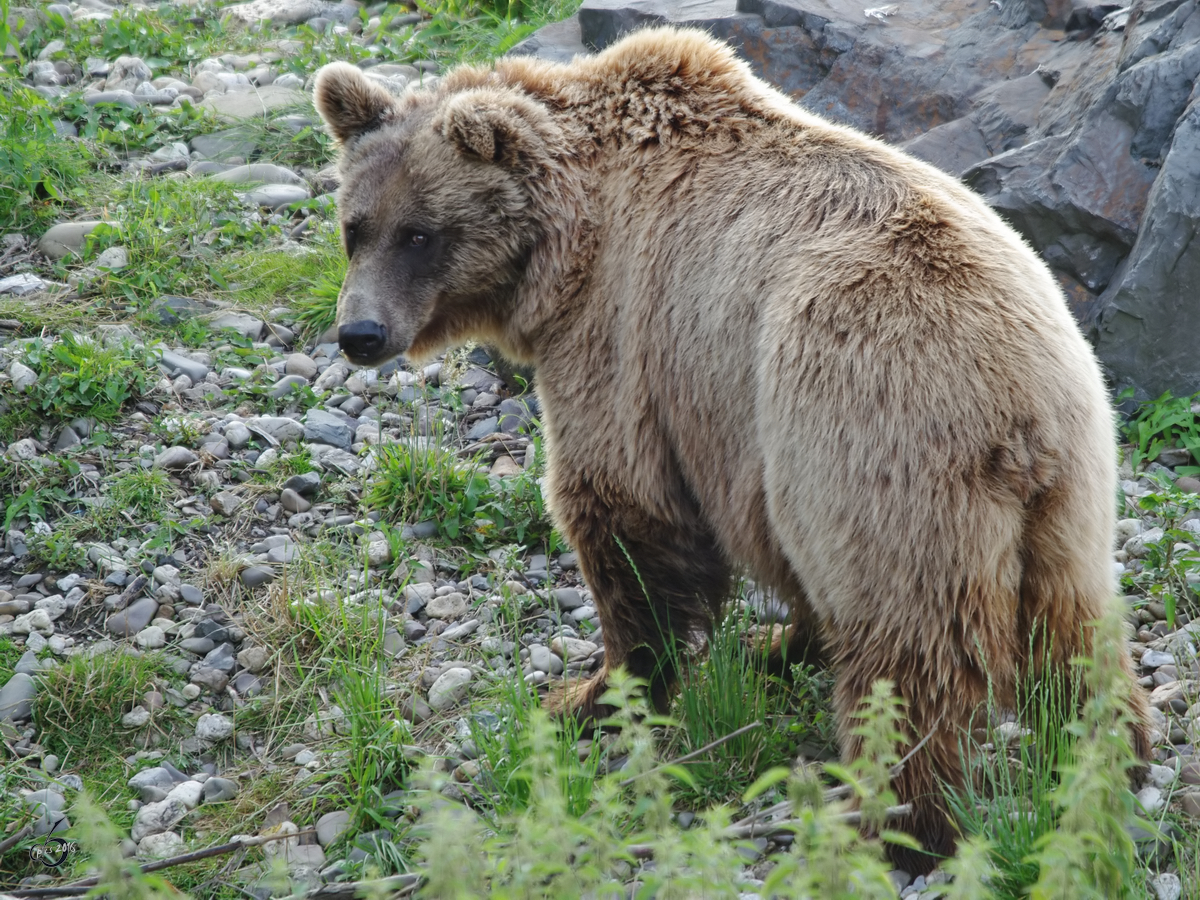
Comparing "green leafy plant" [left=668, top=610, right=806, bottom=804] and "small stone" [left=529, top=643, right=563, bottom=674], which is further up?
"green leafy plant" [left=668, top=610, right=806, bottom=804]

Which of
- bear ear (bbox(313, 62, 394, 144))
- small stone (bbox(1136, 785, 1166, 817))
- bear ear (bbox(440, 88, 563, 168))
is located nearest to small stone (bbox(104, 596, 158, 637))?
bear ear (bbox(313, 62, 394, 144))

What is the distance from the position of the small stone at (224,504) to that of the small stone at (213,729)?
1.31 meters

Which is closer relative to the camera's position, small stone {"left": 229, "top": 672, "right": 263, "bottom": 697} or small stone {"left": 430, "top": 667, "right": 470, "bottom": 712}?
small stone {"left": 430, "top": 667, "right": 470, "bottom": 712}

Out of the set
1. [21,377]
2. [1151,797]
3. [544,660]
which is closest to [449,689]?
[544,660]

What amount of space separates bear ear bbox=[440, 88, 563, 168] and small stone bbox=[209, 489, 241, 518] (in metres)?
2.21

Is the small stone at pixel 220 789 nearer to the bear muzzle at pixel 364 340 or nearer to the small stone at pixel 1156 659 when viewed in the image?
the bear muzzle at pixel 364 340

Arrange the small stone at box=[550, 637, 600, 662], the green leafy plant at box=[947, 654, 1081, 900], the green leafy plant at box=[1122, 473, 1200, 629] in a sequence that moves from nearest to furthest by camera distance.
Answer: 1. the green leafy plant at box=[947, 654, 1081, 900]
2. the green leafy plant at box=[1122, 473, 1200, 629]
3. the small stone at box=[550, 637, 600, 662]

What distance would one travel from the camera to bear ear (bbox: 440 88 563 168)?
3.99 meters

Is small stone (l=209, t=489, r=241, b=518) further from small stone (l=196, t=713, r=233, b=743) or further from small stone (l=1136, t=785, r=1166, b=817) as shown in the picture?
small stone (l=1136, t=785, r=1166, b=817)

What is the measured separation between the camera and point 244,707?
4.33 meters

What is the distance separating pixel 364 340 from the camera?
4.13 m

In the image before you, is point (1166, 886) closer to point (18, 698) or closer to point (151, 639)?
point (151, 639)

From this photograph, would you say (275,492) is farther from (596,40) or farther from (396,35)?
(396,35)

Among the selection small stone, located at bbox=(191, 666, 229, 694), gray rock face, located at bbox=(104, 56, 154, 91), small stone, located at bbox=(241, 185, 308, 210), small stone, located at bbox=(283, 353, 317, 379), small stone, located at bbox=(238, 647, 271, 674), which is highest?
gray rock face, located at bbox=(104, 56, 154, 91)
